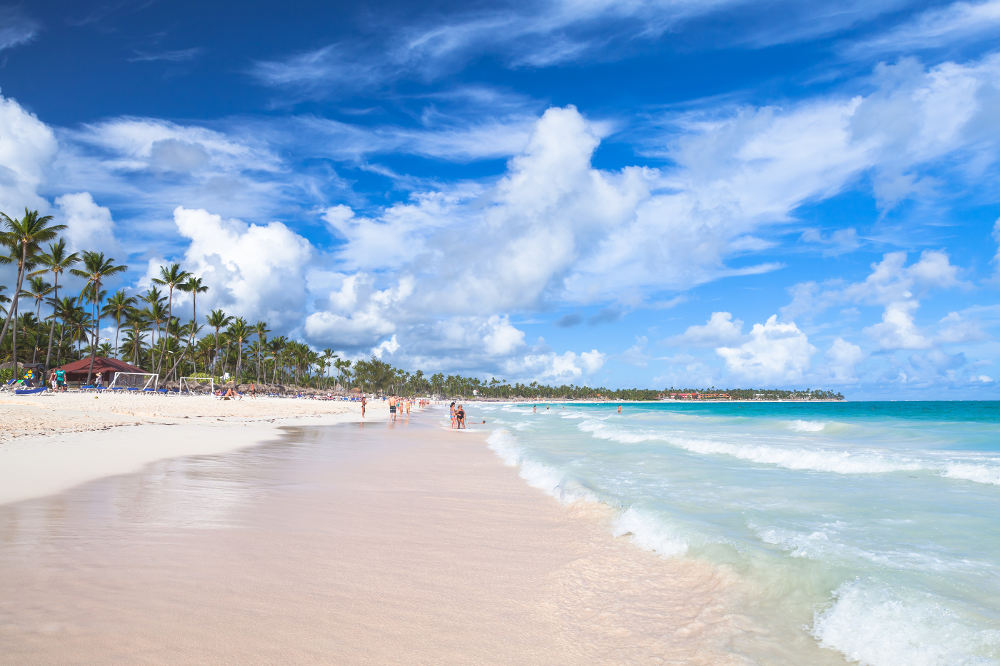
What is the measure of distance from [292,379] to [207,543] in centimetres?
13126

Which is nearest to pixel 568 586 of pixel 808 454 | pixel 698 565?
pixel 698 565

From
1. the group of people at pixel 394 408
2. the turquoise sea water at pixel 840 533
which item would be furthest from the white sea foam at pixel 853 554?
the group of people at pixel 394 408

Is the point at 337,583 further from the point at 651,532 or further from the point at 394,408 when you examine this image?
the point at 394,408

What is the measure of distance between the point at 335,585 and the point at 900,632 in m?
4.70

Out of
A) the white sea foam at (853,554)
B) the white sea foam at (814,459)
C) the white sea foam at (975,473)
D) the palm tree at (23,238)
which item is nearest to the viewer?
the white sea foam at (853,554)

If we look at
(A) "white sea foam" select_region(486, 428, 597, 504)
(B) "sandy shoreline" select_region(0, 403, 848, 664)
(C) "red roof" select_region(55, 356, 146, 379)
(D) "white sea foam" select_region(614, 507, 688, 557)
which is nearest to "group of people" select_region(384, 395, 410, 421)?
(A) "white sea foam" select_region(486, 428, 597, 504)

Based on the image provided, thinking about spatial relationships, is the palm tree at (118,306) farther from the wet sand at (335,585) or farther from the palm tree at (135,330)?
the wet sand at (335,585)

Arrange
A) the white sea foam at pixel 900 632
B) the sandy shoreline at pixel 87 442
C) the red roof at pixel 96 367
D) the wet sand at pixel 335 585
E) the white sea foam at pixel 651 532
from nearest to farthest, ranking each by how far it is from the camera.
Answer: the wet sand at pixel 335 585
the white sea foam at pixel 900 632
the white sea foam at pixel 651 532
the sandy shoreline at pixel 87 442
the red roof at pixel 96 367

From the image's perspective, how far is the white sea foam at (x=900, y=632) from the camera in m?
4.20

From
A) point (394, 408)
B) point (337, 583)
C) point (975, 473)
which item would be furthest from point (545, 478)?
point (394, 408)

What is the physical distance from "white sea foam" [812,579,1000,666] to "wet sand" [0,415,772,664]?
758mm

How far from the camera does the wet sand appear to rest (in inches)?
152

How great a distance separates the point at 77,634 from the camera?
375 cm

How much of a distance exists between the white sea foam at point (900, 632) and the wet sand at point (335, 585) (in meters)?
0.76
